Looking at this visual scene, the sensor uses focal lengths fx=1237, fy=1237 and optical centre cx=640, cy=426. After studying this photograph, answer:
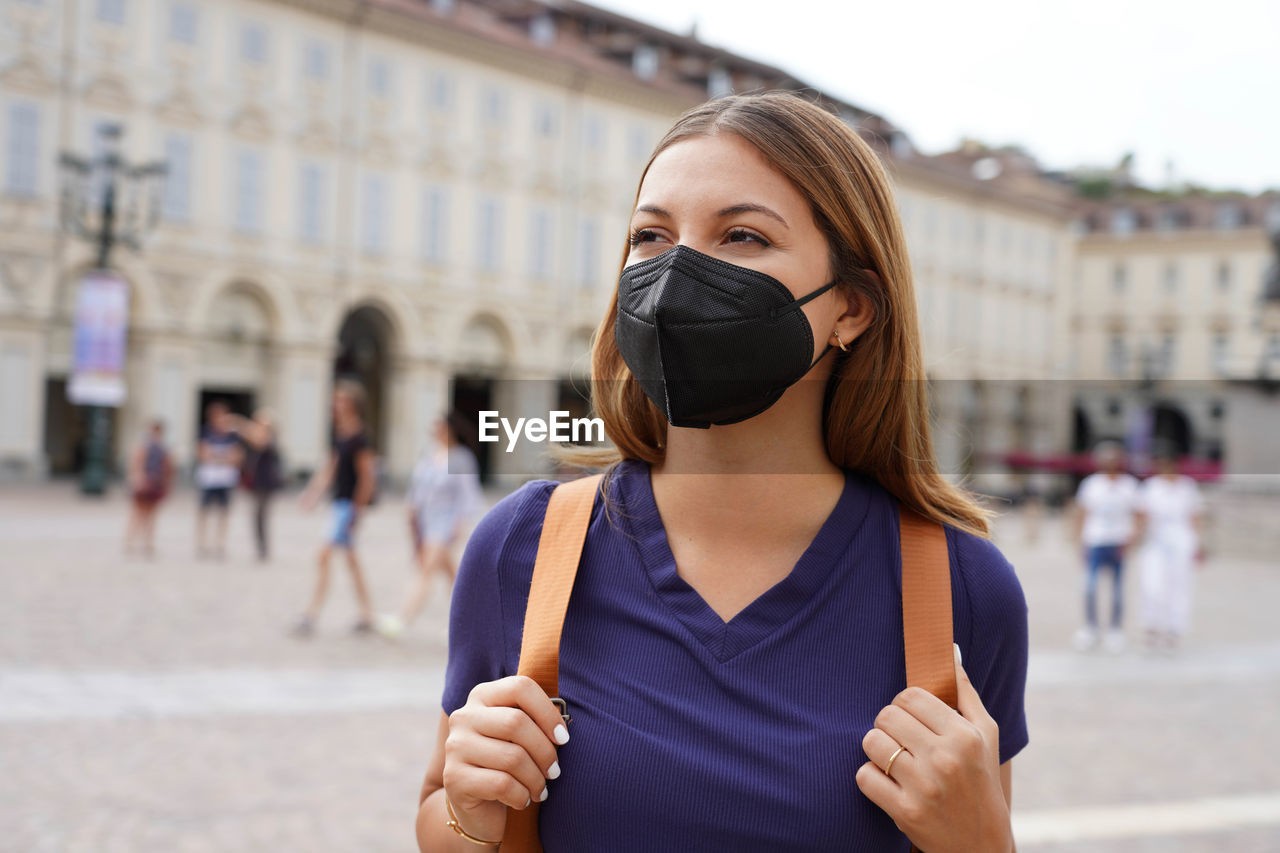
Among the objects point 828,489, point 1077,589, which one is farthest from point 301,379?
point 828,489

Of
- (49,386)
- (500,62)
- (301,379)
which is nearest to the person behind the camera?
(49,386)

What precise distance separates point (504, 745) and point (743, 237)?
75 centimetres

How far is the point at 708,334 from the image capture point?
1708 millimetres

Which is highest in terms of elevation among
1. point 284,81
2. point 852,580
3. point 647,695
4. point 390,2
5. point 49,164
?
point 390,2

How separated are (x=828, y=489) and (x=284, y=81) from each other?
35.4 meters

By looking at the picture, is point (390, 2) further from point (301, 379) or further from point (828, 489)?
point (828, 489)

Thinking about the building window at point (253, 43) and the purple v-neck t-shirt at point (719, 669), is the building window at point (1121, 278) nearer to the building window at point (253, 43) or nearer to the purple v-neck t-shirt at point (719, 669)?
the building window at point (253, 43)

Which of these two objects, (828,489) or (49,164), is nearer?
(828,489)

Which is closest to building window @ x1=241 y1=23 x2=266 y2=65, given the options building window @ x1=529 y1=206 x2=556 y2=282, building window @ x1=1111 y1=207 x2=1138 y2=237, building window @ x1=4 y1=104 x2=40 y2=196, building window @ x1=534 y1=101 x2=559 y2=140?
building window @ x1=4 y1=104 x2=40 y2=196

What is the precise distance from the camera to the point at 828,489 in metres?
1.87

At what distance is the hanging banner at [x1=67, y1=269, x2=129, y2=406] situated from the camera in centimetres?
2495

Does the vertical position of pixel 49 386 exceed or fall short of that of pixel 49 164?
it falls short

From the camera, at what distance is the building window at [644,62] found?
151ft

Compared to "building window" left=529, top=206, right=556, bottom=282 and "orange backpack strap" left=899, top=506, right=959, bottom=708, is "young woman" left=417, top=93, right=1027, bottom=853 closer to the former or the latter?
"orange backpack strap" left=899, top=506, right=959, bottom=708
